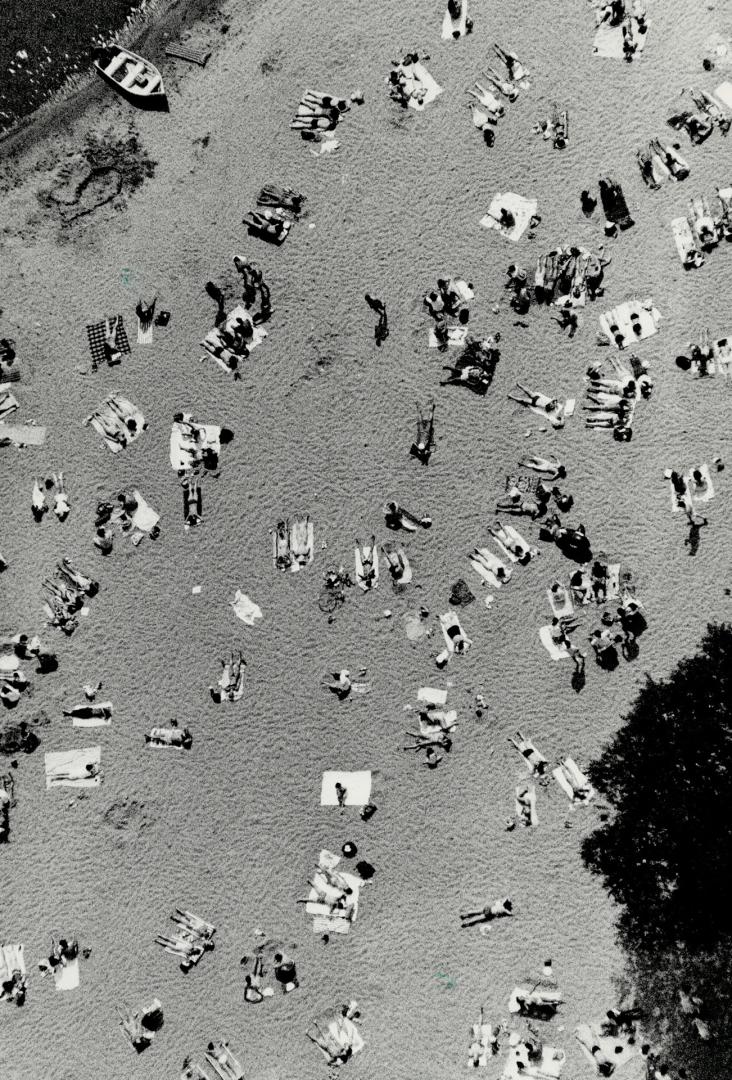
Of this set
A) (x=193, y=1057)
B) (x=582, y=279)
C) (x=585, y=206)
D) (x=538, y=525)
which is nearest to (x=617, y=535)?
(x=538, y=525)

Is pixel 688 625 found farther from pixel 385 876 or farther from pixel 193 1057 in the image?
pixel 193 1057

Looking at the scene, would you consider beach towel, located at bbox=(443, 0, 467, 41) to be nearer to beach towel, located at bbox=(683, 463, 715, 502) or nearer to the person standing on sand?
the person standing on sand

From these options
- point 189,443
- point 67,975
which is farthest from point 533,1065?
point 189,443

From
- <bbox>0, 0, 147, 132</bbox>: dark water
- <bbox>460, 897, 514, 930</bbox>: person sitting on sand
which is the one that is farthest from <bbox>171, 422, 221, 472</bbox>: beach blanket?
<bbox>460, 897, 514, 930</bbox>: person sitting on sand

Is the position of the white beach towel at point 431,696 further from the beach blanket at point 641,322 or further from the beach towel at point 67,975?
the beach towel at point 67,975

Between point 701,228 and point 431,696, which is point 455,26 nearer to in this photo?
point 701,228
